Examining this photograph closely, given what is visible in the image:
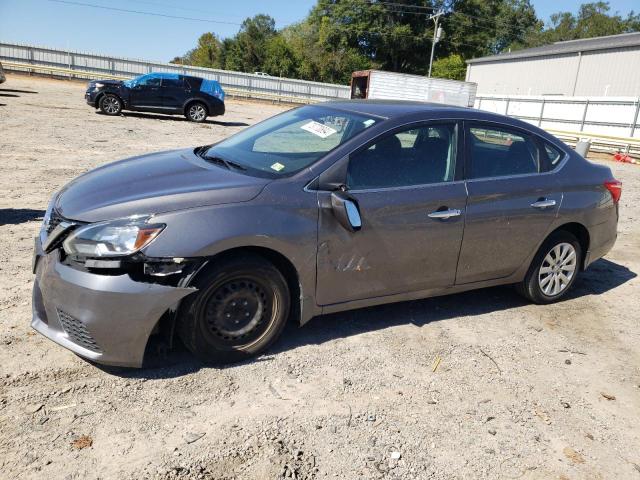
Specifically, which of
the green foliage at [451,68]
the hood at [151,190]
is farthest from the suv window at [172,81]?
the green foliage at [451,68]

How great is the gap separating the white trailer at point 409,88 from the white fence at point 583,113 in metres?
4.10

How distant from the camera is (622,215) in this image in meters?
8.98

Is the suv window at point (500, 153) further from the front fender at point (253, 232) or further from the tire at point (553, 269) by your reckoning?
the front fender at point (253, 232)

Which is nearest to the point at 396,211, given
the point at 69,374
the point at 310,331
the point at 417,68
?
the point at 310,331

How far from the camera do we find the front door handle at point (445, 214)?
12.8 ft

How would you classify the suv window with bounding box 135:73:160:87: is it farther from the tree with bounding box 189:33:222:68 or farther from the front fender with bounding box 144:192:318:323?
the tree with bounding box 189:33:222:68

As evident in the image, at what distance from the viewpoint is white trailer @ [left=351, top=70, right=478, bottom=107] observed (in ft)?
106

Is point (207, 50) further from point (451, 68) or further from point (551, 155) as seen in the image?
point (551, 155)

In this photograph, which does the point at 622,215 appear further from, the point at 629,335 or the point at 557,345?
the point at 557,345

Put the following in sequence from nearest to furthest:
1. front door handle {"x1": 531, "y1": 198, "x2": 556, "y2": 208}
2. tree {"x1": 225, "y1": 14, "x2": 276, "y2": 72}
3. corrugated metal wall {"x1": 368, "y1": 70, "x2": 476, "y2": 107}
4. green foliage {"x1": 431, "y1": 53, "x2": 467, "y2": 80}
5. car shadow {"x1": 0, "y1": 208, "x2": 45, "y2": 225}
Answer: front door handle {"x1": 531, "y1": 198, "x2": 556, "y2": 208}
car shadow {"x1": 0, "y1": 208, "x2": 45, "y2": 225}
corrugated metal wall {"x1": 368, "y1": 70, "x2": 476, "y2": 107}
green foliage {"x1": 431, "y1": 53, "x2": 467, "y2": 80}
tree {"x1": 225, "y1": 14, "x2": 276, "y2": 72}

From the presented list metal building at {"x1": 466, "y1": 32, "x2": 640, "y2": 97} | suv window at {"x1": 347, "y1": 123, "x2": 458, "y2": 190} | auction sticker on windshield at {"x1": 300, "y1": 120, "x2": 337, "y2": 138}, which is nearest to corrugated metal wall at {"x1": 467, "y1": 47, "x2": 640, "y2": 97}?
metal building at {"x1": 466, "y1": 32, "x2": 640, "y2": 97}

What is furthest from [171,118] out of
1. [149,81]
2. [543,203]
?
[543,203]

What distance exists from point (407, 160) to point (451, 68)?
59988 mm

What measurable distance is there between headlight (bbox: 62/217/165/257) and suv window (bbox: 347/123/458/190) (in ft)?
4.51
